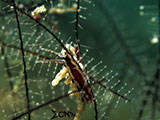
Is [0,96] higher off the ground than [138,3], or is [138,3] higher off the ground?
[138,3]

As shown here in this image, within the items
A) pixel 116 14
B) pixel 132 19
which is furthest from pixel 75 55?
pixel 132 19

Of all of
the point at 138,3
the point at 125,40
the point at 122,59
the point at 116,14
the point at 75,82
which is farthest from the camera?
the point at 138,3

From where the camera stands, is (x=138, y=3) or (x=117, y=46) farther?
(x=138, y=3)

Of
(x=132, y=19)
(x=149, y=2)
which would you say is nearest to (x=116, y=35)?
(x=132, y=19)

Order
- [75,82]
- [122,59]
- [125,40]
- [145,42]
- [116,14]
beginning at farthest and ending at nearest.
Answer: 1. [145,42]
2. [122,59]
3. [116,14]
4. [125,40]
5. [75,82]

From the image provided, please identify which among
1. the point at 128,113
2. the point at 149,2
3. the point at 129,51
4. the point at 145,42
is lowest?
the point at 128,113

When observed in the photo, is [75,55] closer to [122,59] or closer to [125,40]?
[125,40]
